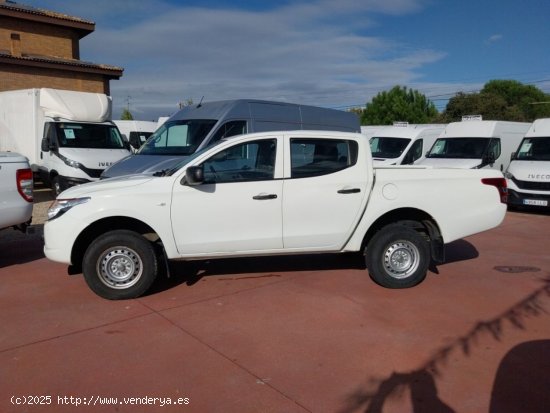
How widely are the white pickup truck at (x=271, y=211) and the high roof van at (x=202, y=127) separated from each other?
11.0 feet

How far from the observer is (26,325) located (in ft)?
16.3

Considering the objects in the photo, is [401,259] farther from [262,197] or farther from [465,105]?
[465,105]

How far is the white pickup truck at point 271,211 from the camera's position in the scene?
5.55 metres

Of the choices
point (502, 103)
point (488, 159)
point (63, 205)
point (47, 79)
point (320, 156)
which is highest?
point (502, 103)

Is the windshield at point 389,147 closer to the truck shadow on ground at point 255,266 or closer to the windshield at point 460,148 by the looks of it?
the windshield at point 460,148

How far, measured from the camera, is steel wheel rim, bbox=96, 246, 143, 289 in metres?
5.56

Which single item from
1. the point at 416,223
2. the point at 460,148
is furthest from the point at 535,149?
the point at 416,223

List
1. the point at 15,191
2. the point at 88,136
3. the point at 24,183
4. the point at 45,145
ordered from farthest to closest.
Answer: the point at 88,136
the point at 45,145
the point at 24,183
the point at 15,191

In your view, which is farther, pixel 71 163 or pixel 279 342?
pixel 71 163

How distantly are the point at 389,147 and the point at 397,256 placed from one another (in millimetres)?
12879

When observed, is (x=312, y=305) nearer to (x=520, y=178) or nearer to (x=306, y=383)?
(x=306, y=383)

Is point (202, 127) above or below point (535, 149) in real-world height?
above

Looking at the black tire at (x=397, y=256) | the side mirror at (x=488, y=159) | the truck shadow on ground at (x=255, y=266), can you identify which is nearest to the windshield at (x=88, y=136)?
the truck shadow on ground at (x=255, y=266)

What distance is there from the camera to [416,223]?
623cm
